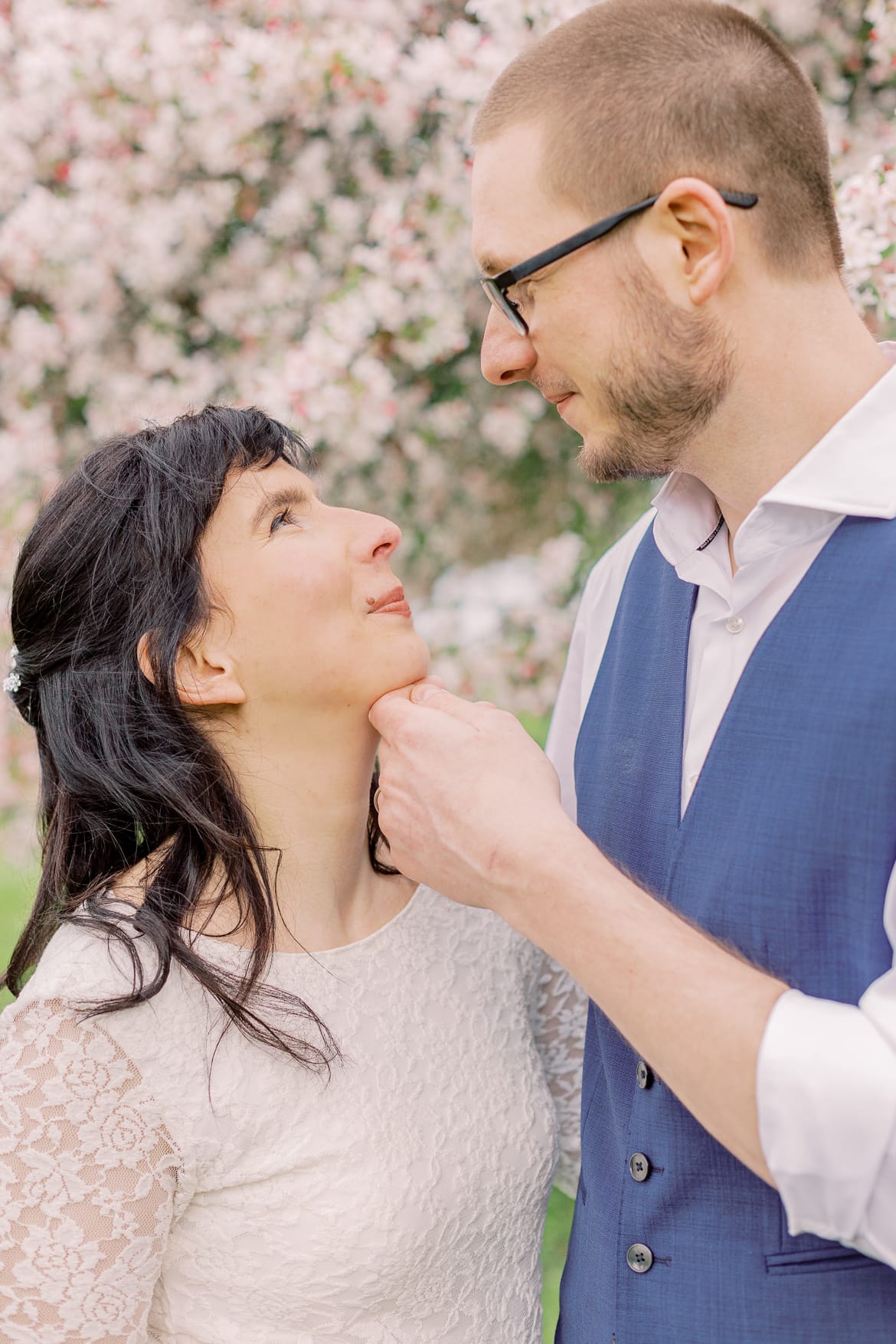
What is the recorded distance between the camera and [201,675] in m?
2.11

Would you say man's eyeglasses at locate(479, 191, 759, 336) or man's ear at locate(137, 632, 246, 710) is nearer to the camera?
man's eyeglasses at locate(479, 191, 759, 336)

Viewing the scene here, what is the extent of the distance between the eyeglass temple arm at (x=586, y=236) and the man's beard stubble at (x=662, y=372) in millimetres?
63

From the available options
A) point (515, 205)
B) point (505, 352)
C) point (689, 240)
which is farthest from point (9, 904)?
point (689, 240)

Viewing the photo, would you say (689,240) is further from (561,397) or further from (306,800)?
(306,800)

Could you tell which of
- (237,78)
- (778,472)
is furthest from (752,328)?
(237,78)

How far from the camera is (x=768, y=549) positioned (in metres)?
1.75

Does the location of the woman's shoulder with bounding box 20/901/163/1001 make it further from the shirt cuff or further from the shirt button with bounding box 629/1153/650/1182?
the shirt cuff

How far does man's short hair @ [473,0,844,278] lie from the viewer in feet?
5.76

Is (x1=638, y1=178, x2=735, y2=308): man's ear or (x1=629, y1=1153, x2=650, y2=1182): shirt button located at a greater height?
(x1=638, y1=178, x2=735, y2=308): man's ear

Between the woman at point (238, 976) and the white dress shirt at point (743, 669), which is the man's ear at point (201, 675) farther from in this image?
the white dress shirt at point (743, 669)

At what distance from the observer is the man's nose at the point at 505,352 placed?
1943mm

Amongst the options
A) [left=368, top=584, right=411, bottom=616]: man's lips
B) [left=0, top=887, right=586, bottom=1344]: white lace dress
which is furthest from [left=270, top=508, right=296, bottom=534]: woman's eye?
[left=0, top=887, right=586, bottom=1344]: white lace dress

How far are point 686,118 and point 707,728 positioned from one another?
2.86 ft

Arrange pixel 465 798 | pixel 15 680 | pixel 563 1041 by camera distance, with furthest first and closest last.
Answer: pixel 563 1041
pixel 15 680
pixel 465 798
